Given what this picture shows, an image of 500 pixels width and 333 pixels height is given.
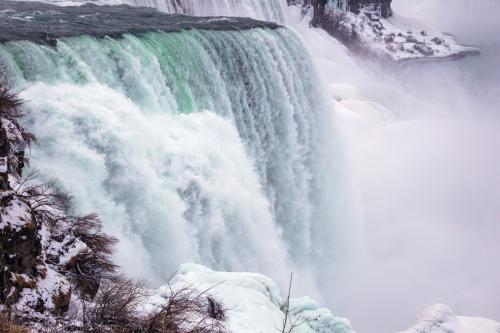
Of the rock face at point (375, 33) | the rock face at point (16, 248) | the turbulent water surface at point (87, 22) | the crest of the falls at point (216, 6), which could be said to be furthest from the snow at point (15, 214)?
the rock face at point (375, 33)

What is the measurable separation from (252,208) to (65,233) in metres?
5.85

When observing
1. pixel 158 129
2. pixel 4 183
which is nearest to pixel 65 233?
pixel 4 183

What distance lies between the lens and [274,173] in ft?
38.9

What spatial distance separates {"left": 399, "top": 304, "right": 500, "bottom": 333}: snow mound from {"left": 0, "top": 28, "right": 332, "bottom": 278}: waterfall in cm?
309

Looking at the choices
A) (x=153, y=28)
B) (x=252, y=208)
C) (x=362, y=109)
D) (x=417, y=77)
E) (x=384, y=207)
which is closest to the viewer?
(x=252, y=208)

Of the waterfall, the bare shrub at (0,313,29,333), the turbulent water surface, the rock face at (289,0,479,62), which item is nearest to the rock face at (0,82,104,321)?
the bare shrub at (0,313,29,333)

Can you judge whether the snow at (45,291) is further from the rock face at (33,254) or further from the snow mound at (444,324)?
the snow mound at (444,324)

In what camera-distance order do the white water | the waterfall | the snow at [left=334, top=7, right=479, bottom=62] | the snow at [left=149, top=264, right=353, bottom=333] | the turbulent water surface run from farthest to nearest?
the snow at [left=334, top=7, right=479, bottom=62] < the white water < the turbulent water surface < the waterfall < the snow at [left=149, top=264, right=353, bottom=333]

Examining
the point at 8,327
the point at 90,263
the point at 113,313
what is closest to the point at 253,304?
the point at 90,263

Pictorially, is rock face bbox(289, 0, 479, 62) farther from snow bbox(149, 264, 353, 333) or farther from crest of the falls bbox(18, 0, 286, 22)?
snow bbox(149, 264, 353, 333)

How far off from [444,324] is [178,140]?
4659 millimetres

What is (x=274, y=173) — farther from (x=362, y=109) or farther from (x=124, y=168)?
(x=362, y=109)

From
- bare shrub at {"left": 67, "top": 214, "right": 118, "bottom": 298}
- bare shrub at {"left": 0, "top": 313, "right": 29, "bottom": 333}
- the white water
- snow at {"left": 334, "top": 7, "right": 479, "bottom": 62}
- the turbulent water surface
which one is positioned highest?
the turbulent water surface

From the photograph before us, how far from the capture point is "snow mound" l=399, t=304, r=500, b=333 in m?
6.70
